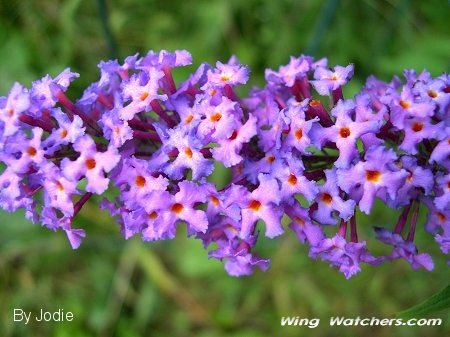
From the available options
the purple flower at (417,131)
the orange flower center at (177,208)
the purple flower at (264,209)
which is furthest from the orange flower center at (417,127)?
the orange flower center at (177,208)

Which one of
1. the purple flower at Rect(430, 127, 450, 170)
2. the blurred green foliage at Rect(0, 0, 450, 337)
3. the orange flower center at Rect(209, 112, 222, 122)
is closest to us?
the purple flower at Rect(430, 127, 450, 170)

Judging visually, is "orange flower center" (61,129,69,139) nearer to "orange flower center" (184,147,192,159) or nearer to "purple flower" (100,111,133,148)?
"purple flower" (100,111,133,148)

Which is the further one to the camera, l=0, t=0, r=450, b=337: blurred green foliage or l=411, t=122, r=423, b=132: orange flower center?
l=0, t=0, r=450, b=337: blurred green foliage

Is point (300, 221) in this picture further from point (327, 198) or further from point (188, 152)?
point (188, 152)

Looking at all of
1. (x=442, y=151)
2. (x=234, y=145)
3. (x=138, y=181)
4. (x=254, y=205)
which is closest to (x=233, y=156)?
(x=234, y=145)

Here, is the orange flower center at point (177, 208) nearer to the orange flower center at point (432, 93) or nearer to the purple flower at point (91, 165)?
the purple flower at point (91, 165)

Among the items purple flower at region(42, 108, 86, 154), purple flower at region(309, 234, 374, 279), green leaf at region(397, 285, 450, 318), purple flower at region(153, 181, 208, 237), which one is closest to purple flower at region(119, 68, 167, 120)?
purple flower at region(42, 108, 86, 154)
